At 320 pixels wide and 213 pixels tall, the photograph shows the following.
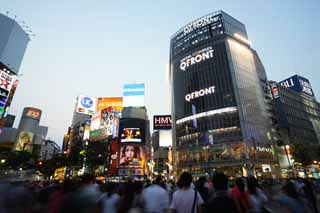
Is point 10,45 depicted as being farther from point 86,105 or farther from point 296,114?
point 296,114

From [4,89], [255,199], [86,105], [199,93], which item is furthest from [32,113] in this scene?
[255,199]

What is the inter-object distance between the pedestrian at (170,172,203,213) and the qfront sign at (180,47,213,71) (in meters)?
73.0

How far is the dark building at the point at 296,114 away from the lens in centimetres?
6568

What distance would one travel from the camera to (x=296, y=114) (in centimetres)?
7438

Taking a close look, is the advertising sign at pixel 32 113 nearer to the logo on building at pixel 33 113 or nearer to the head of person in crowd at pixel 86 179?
the logo on building at pixel 33 113

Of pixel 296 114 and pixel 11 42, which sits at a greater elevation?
pixel 11 42

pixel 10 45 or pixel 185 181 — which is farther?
pixel 10 45

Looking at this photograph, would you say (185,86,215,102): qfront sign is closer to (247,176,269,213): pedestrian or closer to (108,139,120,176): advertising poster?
(108,139,120,176): advertising poster

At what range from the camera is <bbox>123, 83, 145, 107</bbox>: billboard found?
191 feet

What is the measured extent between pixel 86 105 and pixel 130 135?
17933 millimetres

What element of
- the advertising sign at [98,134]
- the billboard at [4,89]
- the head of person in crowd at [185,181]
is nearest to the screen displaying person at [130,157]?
the advertising sign at [98,134]

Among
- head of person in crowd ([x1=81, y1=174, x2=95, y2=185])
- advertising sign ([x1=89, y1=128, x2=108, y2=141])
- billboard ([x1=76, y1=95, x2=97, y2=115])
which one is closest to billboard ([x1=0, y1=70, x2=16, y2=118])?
billboard ([x1=76, y1=95, x2=97, y2=115])

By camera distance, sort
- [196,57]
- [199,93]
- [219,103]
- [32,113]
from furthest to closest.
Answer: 1. [32,113]
2. [196,57]
3. [199,93]
4. [219,103]

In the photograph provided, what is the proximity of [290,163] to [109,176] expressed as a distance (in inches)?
2022
